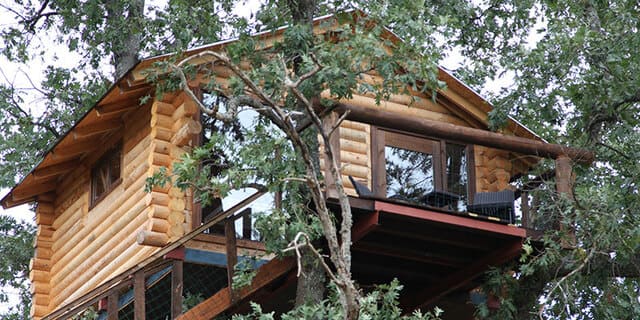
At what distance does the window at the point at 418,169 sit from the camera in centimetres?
1697

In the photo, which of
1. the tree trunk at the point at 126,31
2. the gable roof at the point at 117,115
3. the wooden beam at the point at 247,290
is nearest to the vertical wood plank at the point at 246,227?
the wooden beam at the point at 247,290

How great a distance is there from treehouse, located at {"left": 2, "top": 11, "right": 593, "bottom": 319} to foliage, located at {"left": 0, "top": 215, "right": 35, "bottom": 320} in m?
6.28

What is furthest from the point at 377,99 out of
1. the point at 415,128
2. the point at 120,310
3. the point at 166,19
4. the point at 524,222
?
the point at 166,19

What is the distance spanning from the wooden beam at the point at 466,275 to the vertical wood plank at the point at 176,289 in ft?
13.2

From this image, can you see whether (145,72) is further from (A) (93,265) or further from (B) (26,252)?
(B) (26,252)

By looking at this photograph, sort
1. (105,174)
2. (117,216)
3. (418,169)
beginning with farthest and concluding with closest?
(105,174)
(117,216)
(418,169)

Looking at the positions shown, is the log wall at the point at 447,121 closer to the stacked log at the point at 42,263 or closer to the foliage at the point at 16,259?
the stacked log at the point at 42,263

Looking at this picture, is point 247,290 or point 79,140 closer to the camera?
point 247,290

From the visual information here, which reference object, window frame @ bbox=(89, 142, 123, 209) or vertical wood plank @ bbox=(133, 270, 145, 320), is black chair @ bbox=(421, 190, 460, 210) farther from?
window frame @ bbox=(89, 142, 123, 209)

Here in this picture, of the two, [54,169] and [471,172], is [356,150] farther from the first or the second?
[54,169]

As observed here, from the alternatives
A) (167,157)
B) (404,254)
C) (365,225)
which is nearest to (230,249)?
A: (365,225)

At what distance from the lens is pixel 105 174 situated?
1867 centimetres

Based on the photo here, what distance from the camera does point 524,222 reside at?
16594 millimetres

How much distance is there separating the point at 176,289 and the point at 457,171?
5.25 m
